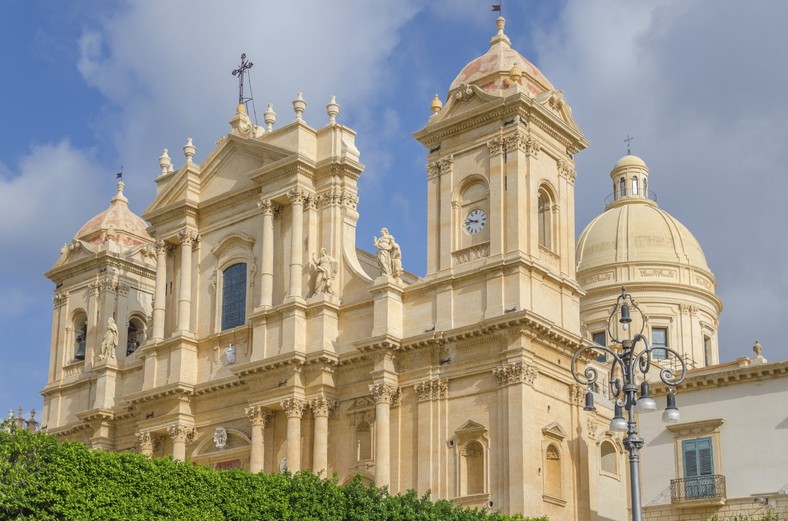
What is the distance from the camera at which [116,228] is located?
53625mm

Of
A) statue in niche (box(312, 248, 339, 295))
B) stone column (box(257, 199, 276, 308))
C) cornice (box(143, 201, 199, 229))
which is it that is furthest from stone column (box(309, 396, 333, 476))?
cornice (box(143, 201, 199, 229))

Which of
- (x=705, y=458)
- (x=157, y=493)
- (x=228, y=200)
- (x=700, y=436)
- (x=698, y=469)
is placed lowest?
(x=157, y=493)

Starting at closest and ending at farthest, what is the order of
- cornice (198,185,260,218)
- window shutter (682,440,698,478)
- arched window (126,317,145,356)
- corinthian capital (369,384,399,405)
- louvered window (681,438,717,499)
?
corinthian capital (369,384,399,405), louvered window (681,438,717,499), window shutter (682,440,698,478), cornice (198,185,260,218), arched window (126,317,145,356)

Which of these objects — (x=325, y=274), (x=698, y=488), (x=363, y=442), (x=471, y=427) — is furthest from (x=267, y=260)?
(x=698, y=488)

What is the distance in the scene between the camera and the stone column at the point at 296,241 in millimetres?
41906

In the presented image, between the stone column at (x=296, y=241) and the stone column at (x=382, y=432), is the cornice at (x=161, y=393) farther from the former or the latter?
the stone column at (x=382, y=432)

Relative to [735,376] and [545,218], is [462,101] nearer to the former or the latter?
[545,218]

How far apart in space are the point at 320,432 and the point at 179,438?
6.25 m

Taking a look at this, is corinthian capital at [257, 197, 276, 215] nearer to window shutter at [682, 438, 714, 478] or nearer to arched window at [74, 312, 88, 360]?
arched window at [74, 312, 88, 360]

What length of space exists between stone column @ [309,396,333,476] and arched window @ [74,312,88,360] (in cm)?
1543

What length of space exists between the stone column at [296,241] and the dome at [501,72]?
6.12 metres

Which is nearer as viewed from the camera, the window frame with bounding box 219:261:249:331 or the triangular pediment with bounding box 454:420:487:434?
the triangular pediment with bounding box 454:420:487:434

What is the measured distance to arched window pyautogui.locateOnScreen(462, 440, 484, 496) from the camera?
3700 centimetres

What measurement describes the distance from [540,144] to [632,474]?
1735 cm
